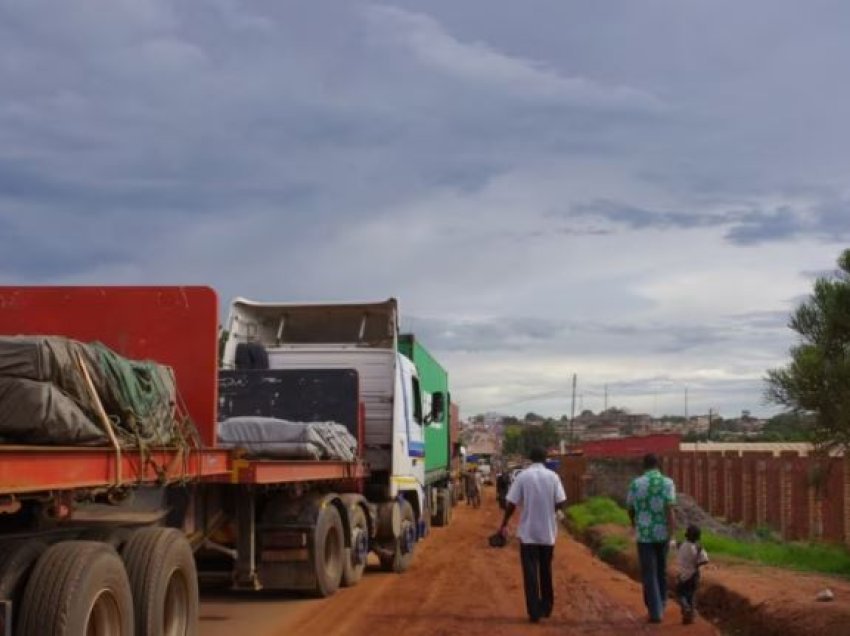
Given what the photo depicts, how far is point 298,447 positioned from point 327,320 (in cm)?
490

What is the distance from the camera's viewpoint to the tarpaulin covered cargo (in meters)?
5.67

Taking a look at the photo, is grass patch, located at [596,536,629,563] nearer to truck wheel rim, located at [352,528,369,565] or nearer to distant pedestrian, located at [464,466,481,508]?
truck wheel rim, located at [352,528,369,565]

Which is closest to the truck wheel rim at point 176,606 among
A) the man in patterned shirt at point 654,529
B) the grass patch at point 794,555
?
the man in patterned shirt at point 654,529

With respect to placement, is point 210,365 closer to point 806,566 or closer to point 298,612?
point 298,612

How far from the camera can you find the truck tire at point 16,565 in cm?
557

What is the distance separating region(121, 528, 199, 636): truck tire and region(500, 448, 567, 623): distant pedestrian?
12.6 feet

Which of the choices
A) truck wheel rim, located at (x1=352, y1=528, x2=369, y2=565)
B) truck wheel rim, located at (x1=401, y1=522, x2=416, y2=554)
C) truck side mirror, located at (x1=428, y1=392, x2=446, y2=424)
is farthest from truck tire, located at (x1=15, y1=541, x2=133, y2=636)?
truck side mirror, located at (x1=428, y1=392, x2=446, y2=424)

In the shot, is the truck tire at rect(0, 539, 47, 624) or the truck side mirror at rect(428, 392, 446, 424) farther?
the truck side mirror at rect(428, 392, 446, 424)

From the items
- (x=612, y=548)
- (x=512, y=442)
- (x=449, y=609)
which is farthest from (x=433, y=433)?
(x=512, y=442)

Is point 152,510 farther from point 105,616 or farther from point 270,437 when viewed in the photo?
point 270,437

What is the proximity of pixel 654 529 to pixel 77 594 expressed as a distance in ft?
20.9

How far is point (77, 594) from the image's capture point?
5.69 m

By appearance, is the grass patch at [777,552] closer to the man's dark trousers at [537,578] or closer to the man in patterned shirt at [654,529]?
the man in patterned shirt at [654,529]

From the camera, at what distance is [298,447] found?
11.3 metres
